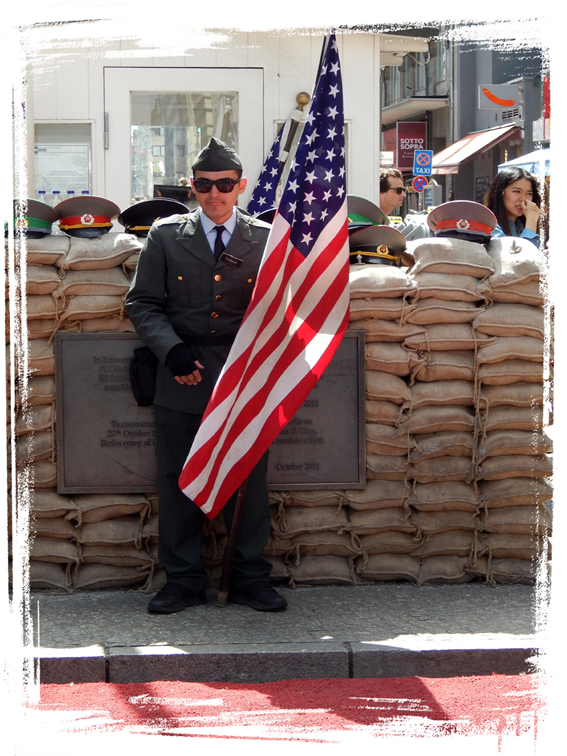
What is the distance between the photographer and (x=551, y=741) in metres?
3.55

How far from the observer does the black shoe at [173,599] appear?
4715 mm

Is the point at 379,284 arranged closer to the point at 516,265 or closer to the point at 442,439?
the point at 516,265

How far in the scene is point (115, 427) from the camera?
5.14m

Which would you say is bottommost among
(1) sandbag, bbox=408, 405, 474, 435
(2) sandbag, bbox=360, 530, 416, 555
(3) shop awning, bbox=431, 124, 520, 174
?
(2) sandbag, bbox=360, 530, 416, 555

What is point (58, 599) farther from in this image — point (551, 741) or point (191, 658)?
point (551, 741)

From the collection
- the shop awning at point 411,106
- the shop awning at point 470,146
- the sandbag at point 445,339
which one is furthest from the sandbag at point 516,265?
the shop awning at point 411,106

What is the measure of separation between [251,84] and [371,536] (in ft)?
17.2

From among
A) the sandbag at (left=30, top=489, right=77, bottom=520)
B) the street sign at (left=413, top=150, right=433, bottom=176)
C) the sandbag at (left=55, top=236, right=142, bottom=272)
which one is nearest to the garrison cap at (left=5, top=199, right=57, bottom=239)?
the sandbag at (left=55, top=236, right=142, bottom=272)

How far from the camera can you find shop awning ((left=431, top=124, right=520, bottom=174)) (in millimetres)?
25625

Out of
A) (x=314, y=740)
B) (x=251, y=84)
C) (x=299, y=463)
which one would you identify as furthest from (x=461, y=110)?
(x=314, y=740)

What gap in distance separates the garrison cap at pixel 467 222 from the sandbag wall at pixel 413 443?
0.18m

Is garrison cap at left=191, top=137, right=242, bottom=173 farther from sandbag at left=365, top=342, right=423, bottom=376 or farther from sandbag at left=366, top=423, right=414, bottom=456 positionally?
sandbag at left=366, top=423, right=414, bottom=456

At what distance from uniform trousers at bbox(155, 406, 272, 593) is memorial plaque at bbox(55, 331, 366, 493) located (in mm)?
273

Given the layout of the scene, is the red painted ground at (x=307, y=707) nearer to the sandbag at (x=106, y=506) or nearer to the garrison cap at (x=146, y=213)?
the sandbag at (x=106, y=506)
